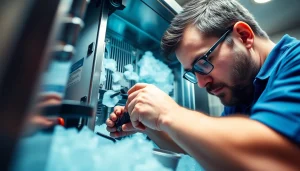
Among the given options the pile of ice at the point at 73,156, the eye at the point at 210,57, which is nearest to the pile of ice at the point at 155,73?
the eye at the point at 210,57

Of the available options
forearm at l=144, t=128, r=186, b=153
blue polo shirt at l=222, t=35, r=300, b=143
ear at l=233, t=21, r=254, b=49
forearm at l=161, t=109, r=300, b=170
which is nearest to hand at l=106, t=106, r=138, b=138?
forearm at l=144, t=128, r=186, b=153

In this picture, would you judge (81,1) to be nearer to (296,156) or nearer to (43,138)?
(43,138)

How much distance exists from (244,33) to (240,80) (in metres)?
0.23

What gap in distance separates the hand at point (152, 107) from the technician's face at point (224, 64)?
0.32 metres

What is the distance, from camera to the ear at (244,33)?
83 cm

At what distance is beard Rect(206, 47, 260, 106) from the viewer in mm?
788

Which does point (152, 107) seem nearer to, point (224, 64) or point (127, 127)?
point (127, 127)

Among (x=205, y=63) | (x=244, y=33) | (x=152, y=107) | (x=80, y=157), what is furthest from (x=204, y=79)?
(x=80, y=157)

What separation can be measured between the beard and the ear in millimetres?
70

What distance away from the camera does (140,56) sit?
1.25 metres

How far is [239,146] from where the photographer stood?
401 millimetres

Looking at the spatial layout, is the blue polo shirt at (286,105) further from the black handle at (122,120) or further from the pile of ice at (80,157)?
the black handle at (122,120)

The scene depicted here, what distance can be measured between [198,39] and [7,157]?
796mm

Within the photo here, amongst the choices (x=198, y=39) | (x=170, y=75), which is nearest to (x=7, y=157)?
(x=198, y=39)
